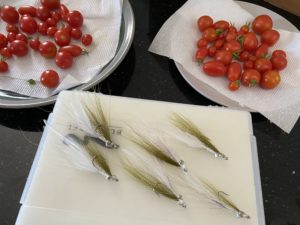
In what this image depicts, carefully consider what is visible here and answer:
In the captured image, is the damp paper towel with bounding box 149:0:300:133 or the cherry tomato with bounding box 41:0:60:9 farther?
the cherry tomato with bounding box 41:0:60:9

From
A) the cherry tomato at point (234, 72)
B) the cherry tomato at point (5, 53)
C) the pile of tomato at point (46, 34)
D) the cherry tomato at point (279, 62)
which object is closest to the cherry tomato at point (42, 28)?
the pile of tomato at point (46, 34)

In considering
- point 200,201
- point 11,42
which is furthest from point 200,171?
point 11,42

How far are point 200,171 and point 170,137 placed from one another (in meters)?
0.08

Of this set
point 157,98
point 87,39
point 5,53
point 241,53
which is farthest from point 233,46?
point 5,53

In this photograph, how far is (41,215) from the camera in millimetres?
487

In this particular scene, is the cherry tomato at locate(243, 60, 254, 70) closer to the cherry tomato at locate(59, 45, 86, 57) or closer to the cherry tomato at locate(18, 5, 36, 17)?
the cherry tomato at locate(59, 45, 86, 57)

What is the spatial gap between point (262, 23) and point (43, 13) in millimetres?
617

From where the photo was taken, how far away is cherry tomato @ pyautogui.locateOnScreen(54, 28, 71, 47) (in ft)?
2.94

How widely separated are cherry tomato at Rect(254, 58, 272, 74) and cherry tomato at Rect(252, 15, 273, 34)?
0.35 feet

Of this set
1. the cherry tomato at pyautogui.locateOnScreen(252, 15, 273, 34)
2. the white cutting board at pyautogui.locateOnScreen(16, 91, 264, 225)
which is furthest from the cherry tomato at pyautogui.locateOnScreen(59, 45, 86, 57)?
the cherry tomato at pyautogui.locateOnScreen(252, 15, 273, 34)

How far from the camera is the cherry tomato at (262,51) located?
0.89 m

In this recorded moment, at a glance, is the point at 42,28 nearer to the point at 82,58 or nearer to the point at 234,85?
the point at 82,58

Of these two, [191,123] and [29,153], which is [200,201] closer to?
[191,123]

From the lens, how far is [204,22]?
93 centimetres
